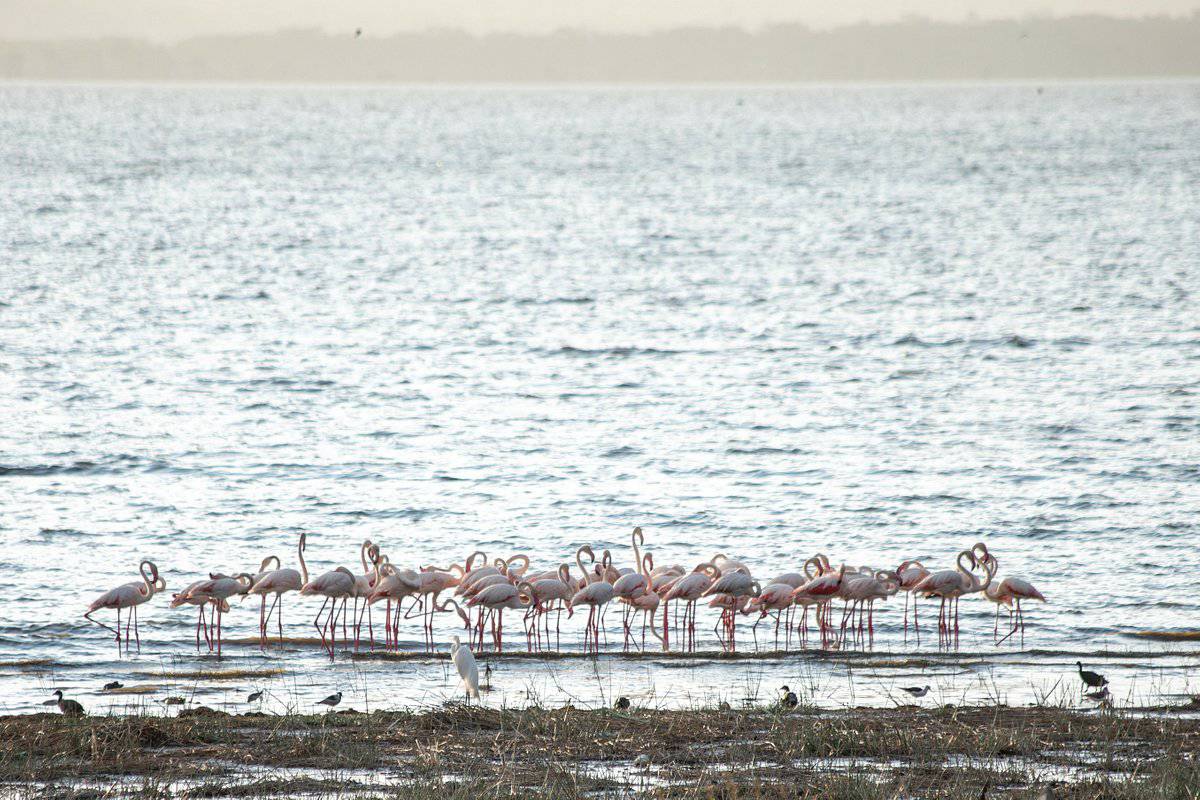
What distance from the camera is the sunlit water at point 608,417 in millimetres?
16688

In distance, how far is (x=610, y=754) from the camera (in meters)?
10.4

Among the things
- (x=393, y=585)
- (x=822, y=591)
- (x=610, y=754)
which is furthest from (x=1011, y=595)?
(x=610, y=754)

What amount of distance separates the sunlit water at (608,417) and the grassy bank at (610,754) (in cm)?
170

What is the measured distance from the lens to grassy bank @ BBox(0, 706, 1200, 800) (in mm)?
9320

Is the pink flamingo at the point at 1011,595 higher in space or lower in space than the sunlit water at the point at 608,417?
lower

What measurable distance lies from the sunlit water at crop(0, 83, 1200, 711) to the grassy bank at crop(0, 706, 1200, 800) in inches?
66.8

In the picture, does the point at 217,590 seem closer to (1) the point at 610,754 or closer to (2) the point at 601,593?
(2) the point at 601,593

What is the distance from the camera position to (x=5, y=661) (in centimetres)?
1555

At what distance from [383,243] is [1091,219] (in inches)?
1531

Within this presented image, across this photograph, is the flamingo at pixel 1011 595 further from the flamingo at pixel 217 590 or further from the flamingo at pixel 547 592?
the flamingo at pixel 217 590

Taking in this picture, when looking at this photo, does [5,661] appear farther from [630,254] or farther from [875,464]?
[630,254]

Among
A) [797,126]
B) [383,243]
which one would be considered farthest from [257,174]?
[797,126]

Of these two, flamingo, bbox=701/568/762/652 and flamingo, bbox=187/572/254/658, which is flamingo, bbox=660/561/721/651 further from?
flamingo, bbox=187/572/254/658

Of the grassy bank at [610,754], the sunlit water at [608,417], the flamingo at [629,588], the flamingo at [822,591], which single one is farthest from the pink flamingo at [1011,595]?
the grassy bank at [610,754]
